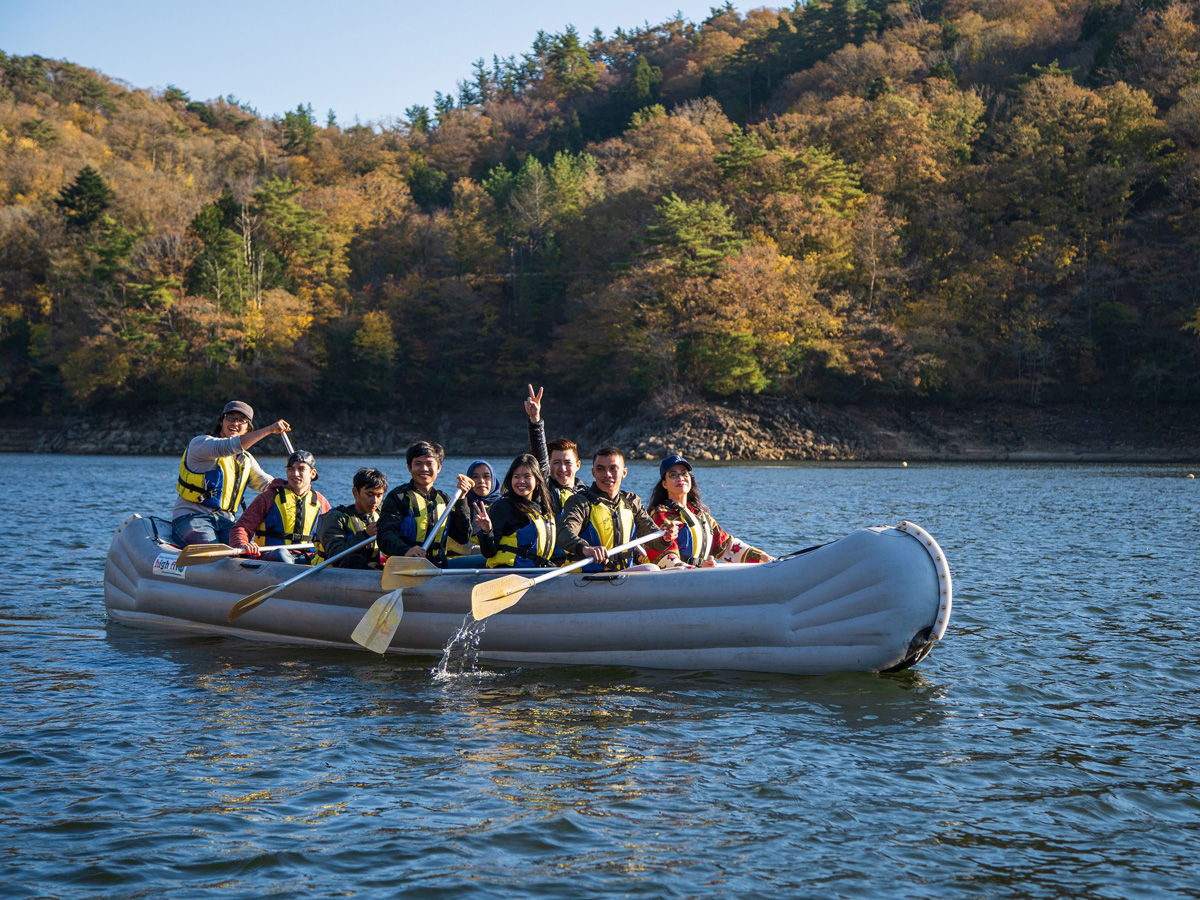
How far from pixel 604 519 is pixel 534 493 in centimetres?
59

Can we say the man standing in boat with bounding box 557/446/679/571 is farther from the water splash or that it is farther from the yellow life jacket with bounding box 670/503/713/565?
the water splash

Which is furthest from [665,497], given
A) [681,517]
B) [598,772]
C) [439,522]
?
[598,772]

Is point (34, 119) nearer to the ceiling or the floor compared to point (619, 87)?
nearer to the floor

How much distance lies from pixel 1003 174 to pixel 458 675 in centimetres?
4427

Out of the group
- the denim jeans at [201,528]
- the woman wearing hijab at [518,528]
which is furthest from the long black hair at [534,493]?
the denim jeans at [201,528]

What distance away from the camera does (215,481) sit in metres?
9.30

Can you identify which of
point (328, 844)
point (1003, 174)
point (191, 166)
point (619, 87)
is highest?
point (619, 87)

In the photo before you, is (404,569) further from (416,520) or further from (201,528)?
(201,528)

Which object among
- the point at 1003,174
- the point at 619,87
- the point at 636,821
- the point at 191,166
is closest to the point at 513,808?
the point at 636,821

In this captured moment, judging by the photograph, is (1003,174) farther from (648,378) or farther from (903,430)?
(648,378)

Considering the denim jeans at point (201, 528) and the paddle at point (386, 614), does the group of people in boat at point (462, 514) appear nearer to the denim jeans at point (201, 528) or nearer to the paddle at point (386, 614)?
the denim jeans at point (201, 528)

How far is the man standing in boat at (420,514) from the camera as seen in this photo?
807cm

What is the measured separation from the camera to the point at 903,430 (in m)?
44.8

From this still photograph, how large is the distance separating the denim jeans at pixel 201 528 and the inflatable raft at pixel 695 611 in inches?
32.5
